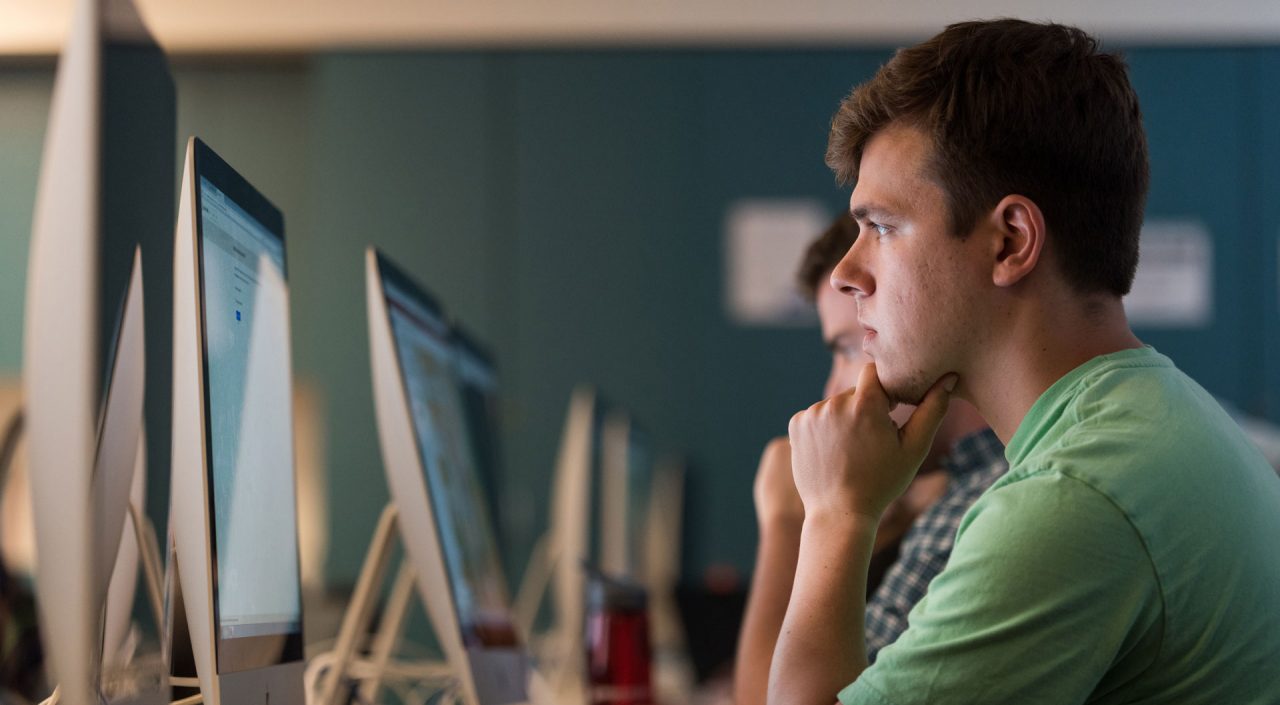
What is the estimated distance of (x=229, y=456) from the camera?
907 mm

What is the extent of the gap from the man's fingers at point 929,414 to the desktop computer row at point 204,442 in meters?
0.44

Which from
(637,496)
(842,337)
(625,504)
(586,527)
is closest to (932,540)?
(842,337)

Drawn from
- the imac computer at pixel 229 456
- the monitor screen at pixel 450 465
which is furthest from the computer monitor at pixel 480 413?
the imac computer at pixel 229 456

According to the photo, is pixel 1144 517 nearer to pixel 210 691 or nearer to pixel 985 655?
pixel 985 655

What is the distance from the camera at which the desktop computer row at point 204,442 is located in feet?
2.09

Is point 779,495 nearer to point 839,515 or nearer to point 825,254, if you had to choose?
point 825,254

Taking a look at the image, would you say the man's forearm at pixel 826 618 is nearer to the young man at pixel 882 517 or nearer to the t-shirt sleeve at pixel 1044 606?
the t-shirt sleeve at pixel 1044 606

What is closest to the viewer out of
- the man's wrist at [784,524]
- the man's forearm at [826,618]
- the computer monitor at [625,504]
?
the man's forearm at [826,618]

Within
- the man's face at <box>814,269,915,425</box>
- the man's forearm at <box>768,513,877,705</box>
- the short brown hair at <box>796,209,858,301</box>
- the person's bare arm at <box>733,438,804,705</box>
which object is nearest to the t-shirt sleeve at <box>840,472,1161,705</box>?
the man's forearm at <box>768,513,877,705</box>

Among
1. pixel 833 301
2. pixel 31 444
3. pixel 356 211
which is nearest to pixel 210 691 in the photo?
pixel 31 444

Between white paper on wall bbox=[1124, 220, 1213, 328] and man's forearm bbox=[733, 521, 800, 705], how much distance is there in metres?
3.17

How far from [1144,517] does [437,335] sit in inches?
36.6

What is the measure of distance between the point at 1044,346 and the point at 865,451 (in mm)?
163

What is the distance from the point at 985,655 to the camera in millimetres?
837
